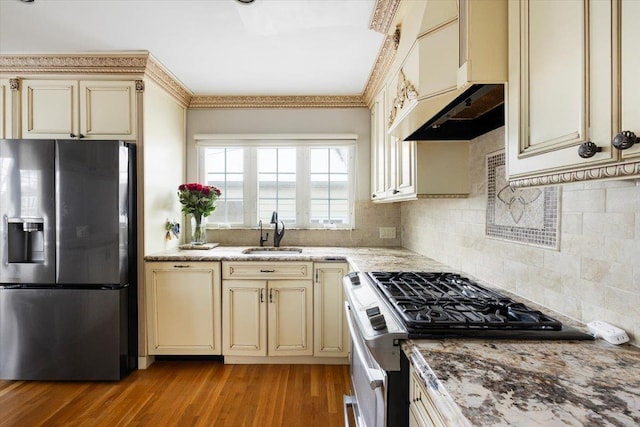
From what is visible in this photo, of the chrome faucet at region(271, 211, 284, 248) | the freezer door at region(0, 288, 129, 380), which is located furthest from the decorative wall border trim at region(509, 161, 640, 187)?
the freezer door at region(0, 288, 129, 380)

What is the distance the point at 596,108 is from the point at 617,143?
12 centimetres

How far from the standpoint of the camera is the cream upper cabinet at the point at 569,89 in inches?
23.5

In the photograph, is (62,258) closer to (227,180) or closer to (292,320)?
(227,180)

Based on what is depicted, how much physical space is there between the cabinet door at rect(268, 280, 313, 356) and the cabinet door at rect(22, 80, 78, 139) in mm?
2125

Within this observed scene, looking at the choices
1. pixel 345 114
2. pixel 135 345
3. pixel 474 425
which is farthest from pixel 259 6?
pixel 135 345

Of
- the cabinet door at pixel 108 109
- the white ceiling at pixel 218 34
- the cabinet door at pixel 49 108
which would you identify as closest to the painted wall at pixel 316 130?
the white ceiling at pixel 218 34

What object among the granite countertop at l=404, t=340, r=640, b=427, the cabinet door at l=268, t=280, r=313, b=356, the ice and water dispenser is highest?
the ice and water dispenser

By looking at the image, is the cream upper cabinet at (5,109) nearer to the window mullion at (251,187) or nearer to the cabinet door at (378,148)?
the window mullion at (251,187)

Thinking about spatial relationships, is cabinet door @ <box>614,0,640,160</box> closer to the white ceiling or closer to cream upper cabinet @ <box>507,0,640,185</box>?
cream upper cabinet @ <box>507,0,640,185</box>

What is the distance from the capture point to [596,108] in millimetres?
646

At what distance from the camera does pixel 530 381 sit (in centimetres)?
72

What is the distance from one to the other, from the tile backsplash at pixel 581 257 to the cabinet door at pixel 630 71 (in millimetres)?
474

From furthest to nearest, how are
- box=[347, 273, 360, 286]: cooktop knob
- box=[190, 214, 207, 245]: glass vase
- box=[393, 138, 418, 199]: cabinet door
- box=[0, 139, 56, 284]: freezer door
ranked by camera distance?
box=[190, 214, 207, 245]: glass vase < box=[0, 139, 56, 284]: freezer door < box=[393, 138, 418, 199]: cabinet door < box=[347, 273, 360, 286]: cooktop knob

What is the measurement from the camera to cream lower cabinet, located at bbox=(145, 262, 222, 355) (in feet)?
8.44
